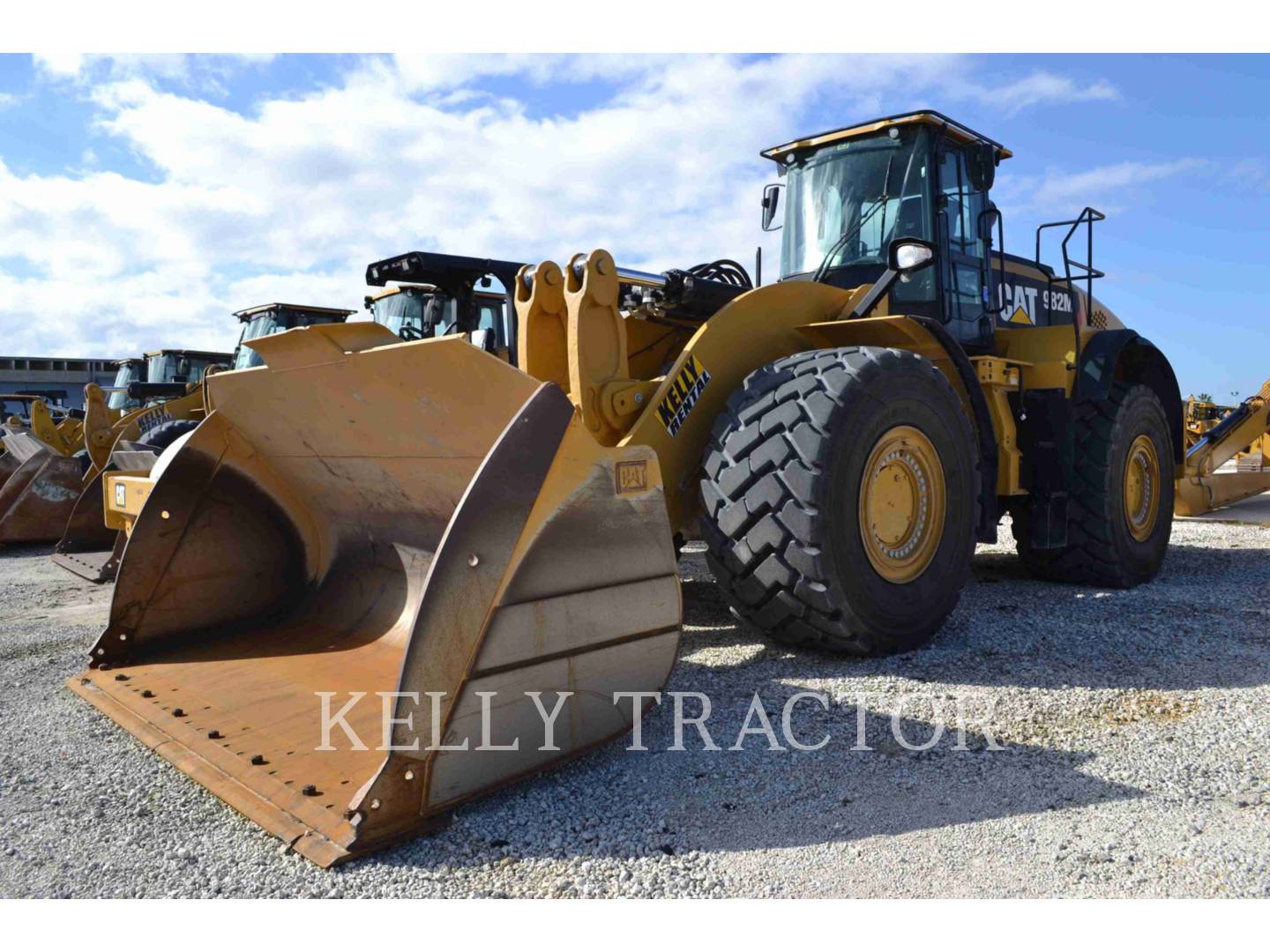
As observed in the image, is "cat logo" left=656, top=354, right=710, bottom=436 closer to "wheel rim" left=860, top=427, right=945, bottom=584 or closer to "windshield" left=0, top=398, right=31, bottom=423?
"wheel rim" left=860, top=427, right=945, bottom=584

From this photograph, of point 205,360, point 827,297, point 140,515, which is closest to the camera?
point 140,515

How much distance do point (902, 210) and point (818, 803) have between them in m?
3.56

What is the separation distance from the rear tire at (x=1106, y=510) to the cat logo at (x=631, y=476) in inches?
144

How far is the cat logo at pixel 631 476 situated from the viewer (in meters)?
2.70

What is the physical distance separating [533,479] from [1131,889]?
1672 mm

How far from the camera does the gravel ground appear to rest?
2098 mm

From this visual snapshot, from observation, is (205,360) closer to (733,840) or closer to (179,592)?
(179,592)

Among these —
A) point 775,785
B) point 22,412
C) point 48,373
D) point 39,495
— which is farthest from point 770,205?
point 48,373

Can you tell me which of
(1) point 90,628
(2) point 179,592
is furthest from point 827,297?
(1) point 90,628

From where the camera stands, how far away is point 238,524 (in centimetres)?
397

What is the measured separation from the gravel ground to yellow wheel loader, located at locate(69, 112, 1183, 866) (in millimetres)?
124

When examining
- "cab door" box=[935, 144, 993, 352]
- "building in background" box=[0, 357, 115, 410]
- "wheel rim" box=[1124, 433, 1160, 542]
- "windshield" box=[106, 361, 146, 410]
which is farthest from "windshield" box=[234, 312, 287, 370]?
"building in background" box=[0, 357, 115, 410]

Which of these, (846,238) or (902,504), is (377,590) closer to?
(902,504)

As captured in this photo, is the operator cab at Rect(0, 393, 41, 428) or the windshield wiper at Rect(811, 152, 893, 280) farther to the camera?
the operator cab at Rect(0, 393, 41, 428)
